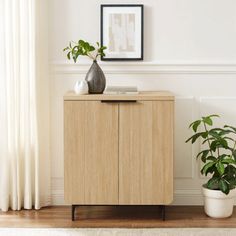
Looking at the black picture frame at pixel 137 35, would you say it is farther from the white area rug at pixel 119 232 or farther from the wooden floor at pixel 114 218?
the white area rug at pixel 119 232

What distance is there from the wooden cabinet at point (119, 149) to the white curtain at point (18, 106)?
0.39 meters

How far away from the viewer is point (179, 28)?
12.3 feet

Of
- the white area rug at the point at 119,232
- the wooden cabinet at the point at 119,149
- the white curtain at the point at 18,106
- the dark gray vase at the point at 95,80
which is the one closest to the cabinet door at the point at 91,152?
the wooden cabinet at the point at 119,149

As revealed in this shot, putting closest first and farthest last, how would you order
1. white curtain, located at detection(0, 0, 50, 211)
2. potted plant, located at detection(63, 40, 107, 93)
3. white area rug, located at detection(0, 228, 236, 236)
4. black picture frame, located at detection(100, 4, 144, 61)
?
white area rug, located at detection(0, 228, 236, 236) → potted plant, located at detection(63, 40, 107, 93) → white curtain, located at detection(0, 0, 50, 211) → black picture frame, located at detection(100, 4, 144, 61)

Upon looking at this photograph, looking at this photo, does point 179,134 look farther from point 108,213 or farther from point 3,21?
point 3,21

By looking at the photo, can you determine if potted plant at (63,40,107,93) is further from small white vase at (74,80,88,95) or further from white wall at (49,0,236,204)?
white wall at (49,0,236,204)

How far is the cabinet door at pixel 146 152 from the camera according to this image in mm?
3377

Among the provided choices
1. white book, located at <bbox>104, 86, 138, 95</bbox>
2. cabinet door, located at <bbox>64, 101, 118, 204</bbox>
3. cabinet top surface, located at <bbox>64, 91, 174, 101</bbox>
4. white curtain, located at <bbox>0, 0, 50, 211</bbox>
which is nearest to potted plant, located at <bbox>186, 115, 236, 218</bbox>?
cabinet top surface, located at <bbox>64, 91, 174, 101</bbox>

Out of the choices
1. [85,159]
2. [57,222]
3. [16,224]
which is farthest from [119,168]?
[16,224]

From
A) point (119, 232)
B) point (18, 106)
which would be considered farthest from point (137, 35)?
point (119, 232)

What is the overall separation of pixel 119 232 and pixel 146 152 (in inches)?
20.9

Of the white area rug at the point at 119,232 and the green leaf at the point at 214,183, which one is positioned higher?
the green leaf at the point at 214,183

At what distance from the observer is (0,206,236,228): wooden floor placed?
3400 mm

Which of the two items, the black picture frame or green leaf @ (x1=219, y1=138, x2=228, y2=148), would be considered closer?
green leaf @ (x1=219, y1=138, x2=228, y2=148)
